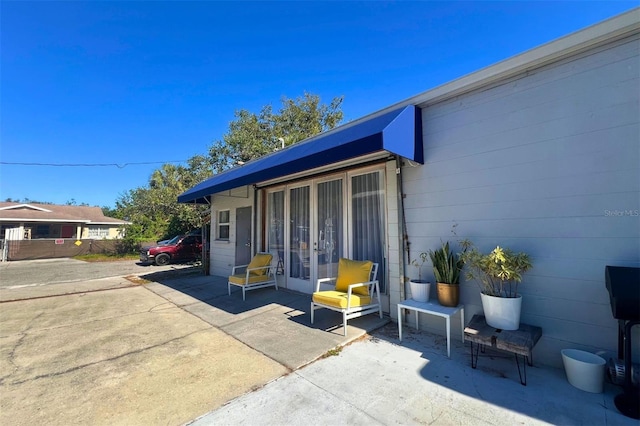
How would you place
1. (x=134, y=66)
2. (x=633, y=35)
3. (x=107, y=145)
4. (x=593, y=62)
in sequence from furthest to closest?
1. (x=107, y=145)
2. (x=134, y=66)
3. (x=593, y=62)
4. (x=633, y=35)

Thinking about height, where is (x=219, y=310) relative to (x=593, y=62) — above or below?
below

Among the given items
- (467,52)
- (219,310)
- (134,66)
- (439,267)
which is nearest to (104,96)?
(134,66)

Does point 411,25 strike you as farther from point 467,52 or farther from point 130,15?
point 130,15

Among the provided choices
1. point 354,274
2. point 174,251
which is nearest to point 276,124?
point 174,251

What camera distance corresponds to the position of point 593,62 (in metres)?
2.74

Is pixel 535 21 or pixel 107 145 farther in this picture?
pixel 107 145

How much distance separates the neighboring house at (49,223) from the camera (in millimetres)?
19266

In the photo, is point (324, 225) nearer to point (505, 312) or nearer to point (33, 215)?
point (505, 312)

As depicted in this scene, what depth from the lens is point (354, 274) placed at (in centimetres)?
433

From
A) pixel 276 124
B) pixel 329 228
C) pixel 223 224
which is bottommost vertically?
pixel 329 228

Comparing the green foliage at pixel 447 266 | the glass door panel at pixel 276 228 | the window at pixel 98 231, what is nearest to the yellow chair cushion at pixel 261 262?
the glass door panel at pixel 276 228

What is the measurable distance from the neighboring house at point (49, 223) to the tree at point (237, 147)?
3439 millimetres

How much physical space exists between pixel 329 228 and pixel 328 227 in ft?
0.12

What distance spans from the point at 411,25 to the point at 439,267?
21.8 feet
